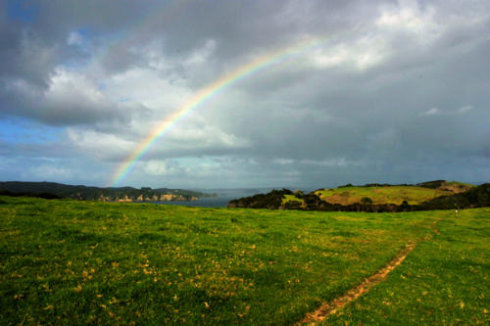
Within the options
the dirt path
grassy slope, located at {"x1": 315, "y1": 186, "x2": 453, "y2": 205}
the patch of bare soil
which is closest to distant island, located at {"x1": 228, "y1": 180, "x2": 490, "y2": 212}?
grassy slope, located at {"x1": 315, "y1": 186, "x2": 453, "y2": 205}

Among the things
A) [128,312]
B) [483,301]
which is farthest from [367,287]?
[128,312]

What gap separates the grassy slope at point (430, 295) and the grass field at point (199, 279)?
61 mm

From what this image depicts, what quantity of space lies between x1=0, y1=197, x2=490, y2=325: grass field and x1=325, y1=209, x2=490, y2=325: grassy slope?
61 millimetres

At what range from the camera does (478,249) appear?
1018 inches

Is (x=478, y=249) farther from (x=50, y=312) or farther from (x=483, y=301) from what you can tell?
(x=50, y=312)

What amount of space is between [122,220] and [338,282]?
19.5m

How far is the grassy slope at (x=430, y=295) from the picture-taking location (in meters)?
10.7

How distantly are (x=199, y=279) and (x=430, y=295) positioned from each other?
41.2 ft

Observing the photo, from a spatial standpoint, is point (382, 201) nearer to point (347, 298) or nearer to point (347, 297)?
point (347, 297)

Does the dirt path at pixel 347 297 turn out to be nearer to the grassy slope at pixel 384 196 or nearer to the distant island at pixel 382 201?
the distant island at pixel 382 201

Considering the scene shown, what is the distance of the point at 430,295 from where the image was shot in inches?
529

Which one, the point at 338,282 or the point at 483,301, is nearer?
the point at 483,301

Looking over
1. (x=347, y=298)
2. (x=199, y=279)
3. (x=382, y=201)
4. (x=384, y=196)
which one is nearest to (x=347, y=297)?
(x=347, y=298)

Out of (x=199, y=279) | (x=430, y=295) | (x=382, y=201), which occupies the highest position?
(x=199, y=279)
